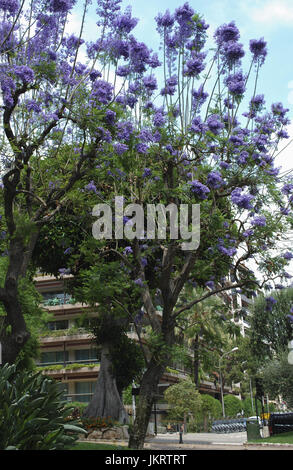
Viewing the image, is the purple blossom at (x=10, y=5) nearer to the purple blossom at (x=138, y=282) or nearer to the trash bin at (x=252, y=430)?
the purple blossom at (x=138, y=282)

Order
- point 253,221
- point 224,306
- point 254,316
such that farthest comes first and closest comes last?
point 254,316, point 224,306, point 253,221

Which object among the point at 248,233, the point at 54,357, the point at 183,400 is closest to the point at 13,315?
the point at 248,233

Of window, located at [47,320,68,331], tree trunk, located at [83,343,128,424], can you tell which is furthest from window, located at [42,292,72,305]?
tree trunk, located at [83,343,128,424]

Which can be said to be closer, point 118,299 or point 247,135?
point 247,135

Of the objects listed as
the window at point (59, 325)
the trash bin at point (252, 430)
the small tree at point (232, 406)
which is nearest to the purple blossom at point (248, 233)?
the trash bin at point (252, 430)

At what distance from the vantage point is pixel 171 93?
14.8 m

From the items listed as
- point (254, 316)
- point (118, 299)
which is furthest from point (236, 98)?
point (254, 316)

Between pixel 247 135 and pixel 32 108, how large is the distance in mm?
5587

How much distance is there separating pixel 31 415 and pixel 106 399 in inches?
647

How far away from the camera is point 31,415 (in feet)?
29.2

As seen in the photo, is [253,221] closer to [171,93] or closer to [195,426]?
[171,93]

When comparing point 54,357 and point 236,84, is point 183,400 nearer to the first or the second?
point 54,357

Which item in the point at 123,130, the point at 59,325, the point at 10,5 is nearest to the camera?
the point at 10,5

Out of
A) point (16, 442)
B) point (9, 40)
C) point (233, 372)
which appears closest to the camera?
point (16, 442)
